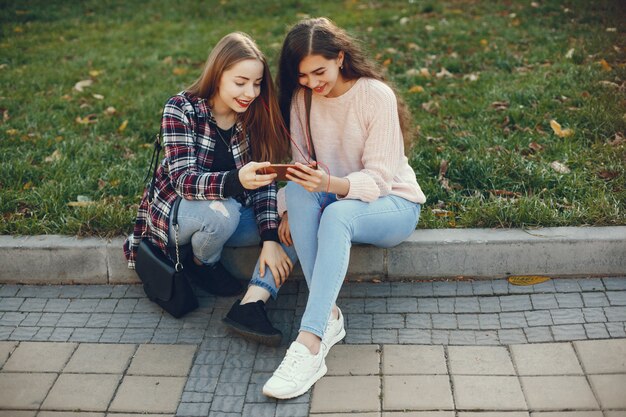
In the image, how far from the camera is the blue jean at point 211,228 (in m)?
3.53

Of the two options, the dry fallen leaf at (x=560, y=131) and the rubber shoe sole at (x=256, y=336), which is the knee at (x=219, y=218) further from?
the dry fallen leaf at (x=560, y=131)

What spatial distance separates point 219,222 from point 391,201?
0.87 m

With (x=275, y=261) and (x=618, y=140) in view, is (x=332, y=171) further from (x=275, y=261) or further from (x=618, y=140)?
(x=618, y=140)

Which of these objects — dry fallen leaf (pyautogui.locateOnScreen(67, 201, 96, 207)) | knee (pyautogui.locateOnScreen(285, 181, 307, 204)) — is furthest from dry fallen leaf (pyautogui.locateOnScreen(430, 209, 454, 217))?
dry fallen leaf (pyautogui.locateOnScreen(67, 201, 96, 207))

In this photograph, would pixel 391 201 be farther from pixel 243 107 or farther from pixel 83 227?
pixel 83 227

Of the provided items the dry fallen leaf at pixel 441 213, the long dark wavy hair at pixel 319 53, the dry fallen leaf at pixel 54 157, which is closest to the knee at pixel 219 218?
the long dark wavy hair at pixel 319 53

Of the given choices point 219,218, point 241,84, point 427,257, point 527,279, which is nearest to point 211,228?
point 219,218

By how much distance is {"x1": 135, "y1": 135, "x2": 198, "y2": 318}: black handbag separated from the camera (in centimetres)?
355

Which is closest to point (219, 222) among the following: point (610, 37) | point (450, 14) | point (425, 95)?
point (425, 95)

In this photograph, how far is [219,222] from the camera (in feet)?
11.6

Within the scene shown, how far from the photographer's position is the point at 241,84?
11.4 ft

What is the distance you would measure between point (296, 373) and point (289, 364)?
0.21 feet

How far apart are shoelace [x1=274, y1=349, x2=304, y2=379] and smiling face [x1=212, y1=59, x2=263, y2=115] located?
48.2 inches

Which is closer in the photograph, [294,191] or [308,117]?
[294,191]
